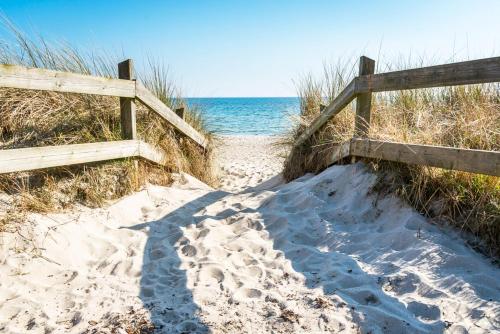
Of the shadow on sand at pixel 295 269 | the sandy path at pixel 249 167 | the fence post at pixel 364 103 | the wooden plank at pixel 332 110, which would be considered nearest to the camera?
the shadow on sand at pixel 295 269

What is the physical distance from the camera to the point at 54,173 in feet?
13.8

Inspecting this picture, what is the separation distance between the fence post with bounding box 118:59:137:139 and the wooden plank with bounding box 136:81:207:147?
157 mm

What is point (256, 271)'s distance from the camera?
3.12 meters

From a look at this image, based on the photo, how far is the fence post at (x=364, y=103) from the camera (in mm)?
4613

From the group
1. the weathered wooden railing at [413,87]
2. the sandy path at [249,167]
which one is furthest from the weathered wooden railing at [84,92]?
the weathered wooden railing at [413,87]

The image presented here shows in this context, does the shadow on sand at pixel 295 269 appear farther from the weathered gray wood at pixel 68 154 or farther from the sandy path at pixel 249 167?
the sandy path at pixel 249 167

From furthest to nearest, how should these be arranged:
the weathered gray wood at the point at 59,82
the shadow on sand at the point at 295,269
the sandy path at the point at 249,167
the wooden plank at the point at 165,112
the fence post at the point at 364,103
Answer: the sandy path at the point at 249,167
the wooden plank at the point at 165,112
the fence post at the point at 364,103
the weathered gray wood at the point at 59,82
the shadow on sand at the point at 295,269

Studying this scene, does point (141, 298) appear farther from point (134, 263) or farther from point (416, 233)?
point (416, 233)

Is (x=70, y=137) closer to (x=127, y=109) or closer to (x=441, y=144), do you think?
(x=127, y=109)

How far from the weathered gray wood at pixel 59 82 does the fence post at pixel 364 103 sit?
2.70 m

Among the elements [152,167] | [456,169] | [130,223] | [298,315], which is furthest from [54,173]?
[456,169]

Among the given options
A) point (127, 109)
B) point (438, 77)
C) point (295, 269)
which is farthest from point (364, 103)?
point (127, 109)

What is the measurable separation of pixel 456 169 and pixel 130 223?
10.4 ft

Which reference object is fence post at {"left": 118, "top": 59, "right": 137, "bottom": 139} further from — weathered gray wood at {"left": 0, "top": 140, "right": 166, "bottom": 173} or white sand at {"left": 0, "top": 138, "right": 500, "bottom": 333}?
white sand at {"left": 0, "top": 138, "right": 500, "bottom": 333}
